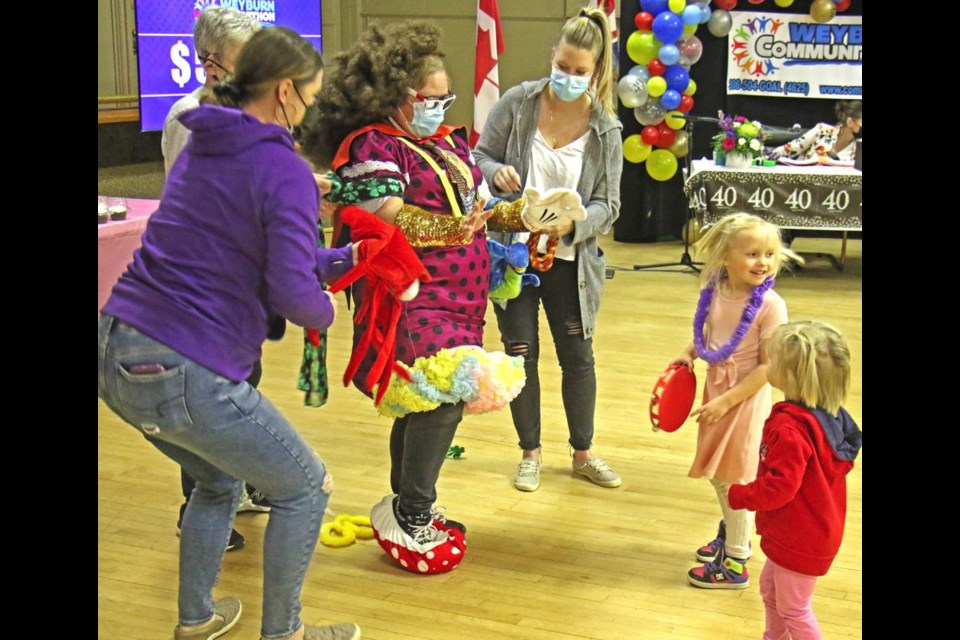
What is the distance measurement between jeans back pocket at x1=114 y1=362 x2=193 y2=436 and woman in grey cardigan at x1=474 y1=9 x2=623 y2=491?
1.55 meters

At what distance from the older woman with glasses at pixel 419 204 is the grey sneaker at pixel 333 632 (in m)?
0.43

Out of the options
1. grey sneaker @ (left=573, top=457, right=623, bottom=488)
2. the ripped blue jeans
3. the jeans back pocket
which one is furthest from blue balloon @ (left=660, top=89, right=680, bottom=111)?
the jeans back pocket

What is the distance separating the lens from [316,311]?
220 cm

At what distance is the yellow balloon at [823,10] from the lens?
8.52 m

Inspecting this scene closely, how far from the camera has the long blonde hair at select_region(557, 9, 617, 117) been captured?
11.1 ft

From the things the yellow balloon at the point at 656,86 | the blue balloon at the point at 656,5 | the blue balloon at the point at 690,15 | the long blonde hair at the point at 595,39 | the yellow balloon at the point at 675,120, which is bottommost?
the yellow balloon at the point at 675,120

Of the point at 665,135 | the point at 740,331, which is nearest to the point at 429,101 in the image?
the point at 740,331

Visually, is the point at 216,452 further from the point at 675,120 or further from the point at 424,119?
the point at 675,120

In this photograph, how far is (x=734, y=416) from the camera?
9.50 feet

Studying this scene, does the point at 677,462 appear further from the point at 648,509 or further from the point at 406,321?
the point at 406,321

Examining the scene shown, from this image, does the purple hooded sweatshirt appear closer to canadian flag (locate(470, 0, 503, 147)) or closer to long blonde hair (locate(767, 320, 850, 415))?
long blonde hair (locate(767, 320, 850, 415))

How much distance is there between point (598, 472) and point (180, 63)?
500cm

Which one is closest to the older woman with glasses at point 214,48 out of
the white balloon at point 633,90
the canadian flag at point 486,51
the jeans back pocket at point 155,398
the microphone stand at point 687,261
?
the jeans back pocket at point 155,398

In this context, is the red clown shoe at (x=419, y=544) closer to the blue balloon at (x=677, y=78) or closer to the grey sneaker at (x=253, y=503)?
the grey sneaker at (x=253, y=503)
